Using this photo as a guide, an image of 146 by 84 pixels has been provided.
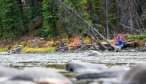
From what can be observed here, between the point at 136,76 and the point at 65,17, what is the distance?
3678 cm

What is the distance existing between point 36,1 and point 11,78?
185ft

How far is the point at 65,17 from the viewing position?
46531 millimetres

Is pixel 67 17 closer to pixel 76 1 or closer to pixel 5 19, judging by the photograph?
pixel 76 1

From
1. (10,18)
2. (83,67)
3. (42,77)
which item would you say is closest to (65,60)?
(83,67)

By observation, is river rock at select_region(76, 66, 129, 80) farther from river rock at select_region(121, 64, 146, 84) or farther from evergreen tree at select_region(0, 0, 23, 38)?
evergreen tree at select_region(0, 0, 23, 38)

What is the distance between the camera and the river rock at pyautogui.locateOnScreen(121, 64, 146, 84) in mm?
9867

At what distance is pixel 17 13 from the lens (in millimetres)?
63844

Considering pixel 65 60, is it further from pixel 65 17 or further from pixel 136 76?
pixel 65 17

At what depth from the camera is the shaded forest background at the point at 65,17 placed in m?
49.2

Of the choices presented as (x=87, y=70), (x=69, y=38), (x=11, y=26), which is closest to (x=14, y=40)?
(x=11, y=26)

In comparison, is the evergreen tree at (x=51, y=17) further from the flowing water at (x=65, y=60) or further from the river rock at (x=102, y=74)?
the river rock at (x=102, y=74)

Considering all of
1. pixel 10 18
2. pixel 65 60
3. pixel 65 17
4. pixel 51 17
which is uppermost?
pixel 65 17

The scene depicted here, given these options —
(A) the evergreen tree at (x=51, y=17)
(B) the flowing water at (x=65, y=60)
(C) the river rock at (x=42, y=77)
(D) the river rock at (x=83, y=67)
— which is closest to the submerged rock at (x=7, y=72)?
(C) the river rock at (x=42, y=77)

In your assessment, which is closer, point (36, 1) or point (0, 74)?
point (0, 74)
